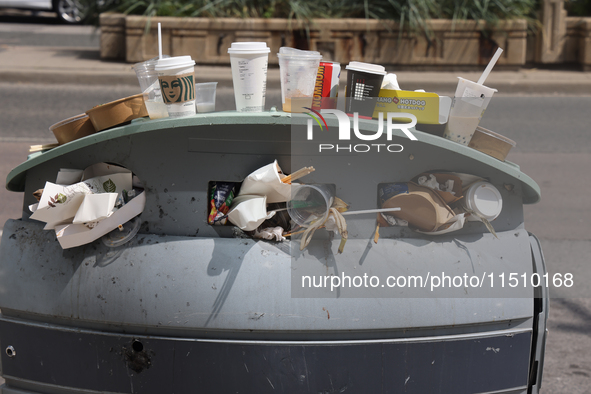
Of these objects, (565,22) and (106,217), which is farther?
(565,22)

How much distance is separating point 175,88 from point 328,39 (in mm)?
8299

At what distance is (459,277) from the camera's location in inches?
79.4

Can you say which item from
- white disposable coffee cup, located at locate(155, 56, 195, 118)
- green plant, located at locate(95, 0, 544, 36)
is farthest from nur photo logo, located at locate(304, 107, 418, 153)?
green plant, located at locate(95, 0, 544, 36)

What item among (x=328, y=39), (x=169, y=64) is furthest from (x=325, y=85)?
(x=328, y=39)

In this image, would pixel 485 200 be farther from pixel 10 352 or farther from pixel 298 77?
pixel 10 352

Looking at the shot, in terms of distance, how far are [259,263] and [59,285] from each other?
73cm

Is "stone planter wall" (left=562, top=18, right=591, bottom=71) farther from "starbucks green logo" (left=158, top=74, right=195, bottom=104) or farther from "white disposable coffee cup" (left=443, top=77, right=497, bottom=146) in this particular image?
"starbucks green logo" (left=158, top=74, right=195, bottom=104)

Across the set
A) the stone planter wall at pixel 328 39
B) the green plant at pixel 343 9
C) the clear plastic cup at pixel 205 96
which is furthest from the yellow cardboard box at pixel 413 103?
the green plant at pixel 343 9

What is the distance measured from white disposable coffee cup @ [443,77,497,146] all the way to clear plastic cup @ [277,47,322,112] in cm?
59

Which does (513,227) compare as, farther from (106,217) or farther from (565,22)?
(565,22)

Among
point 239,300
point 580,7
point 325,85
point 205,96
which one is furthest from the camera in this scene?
point 580,7

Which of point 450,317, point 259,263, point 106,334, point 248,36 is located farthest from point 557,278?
point 248,36

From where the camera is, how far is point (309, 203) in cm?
209

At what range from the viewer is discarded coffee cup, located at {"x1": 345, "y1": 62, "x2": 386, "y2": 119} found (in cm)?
220
